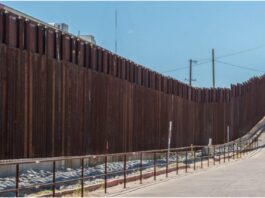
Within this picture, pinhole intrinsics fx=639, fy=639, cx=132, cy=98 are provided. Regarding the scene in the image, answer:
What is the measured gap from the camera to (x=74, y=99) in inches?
1105

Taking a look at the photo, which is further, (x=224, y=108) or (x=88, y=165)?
(x=224, y=108)

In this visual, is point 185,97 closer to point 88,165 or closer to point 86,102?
point 86,102

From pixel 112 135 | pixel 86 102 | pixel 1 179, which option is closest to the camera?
pixel 1 179

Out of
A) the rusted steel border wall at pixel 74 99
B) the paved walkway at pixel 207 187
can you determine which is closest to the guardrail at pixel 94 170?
the paved walkway at pixel 207 187

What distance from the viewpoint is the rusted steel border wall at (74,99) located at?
2253 centimetres

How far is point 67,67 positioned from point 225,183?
9.88 m

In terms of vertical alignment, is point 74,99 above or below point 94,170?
above

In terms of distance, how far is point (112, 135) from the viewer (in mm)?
33312

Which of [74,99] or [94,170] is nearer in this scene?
[94,170]

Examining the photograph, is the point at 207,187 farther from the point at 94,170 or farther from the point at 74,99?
the point at 74,99

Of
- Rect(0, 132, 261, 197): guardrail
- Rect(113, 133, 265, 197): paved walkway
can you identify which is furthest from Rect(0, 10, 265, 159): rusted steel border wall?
Rect(113, 133, 265, 197): paved walkway

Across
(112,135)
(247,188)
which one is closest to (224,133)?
(112,135)

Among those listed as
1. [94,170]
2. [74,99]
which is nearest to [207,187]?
[94,170]

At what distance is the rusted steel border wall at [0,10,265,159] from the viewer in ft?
73.9
